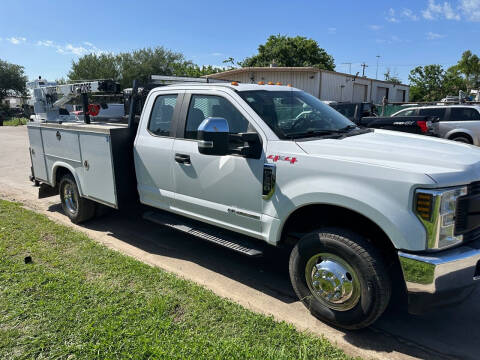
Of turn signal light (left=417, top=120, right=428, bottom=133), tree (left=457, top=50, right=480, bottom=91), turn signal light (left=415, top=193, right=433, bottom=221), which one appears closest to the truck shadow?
turn signal light (left=415, top=193, right=433, bottom=221)

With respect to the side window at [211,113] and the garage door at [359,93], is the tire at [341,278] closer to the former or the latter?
the side window at [211,113]

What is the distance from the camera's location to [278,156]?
329cm

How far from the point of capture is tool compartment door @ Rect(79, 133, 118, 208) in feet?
15.7

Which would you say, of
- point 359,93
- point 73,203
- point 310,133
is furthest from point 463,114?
point 359,93

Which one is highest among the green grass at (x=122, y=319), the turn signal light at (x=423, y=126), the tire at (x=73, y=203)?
the turn signal light at (x=423, y=126)

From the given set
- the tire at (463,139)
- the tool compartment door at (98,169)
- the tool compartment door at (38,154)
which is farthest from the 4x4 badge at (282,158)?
the tire at (463,139)

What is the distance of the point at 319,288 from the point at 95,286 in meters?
2.17

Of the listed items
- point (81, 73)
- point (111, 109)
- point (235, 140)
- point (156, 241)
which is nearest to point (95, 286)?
point (156, 241)

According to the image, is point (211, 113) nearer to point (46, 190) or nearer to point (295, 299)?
point (295, 299)

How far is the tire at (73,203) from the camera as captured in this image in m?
5.65

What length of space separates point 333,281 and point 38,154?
5375 millimetres

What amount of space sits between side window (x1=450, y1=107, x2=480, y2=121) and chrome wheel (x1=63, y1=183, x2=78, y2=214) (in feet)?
41.6

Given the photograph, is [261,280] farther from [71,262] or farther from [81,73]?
[81,73]

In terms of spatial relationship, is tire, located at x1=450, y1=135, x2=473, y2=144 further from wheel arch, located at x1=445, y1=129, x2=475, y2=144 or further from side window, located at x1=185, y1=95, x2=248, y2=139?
side window, located at x1=185, y1=95, x2=248, y2=139
